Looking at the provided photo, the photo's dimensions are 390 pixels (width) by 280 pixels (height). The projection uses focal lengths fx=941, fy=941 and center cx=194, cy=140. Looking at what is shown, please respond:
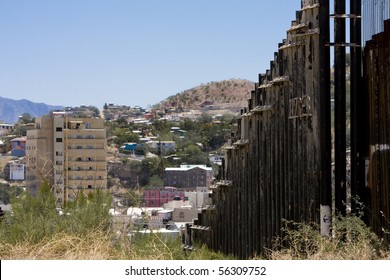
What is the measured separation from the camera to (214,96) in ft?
571

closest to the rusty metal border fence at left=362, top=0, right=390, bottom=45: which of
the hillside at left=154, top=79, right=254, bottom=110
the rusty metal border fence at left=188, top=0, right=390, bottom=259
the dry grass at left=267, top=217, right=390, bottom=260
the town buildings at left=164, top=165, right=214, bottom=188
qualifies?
the rusty metal border fence at left=188, top=0, right=390, bottom=259

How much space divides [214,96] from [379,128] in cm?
16382

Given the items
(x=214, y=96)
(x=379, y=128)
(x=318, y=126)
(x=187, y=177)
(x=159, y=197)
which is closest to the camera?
(x=379, y=128)

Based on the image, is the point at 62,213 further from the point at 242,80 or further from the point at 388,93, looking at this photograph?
the point at 242,80

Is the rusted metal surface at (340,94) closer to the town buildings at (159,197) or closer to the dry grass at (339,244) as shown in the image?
the dry grass at (339,244)

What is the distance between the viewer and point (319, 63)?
11.0 metres

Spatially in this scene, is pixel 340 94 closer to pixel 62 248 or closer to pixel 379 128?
pixel 379 128

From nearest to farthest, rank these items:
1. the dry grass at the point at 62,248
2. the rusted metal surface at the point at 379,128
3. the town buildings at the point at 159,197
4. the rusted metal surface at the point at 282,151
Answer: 1. the dry grass at the point at 62,248
2. the rusted metal surface at the point at 379,128
3. the rusted metal surface at the point at 282,151
4. the town buildings at the point at 159,197

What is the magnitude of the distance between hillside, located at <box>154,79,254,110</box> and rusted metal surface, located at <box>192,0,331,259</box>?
146429mm

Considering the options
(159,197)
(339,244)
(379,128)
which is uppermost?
(379,128)

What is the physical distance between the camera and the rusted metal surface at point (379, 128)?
1027 cm

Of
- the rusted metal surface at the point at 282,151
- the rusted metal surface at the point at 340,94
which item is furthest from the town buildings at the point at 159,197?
the rusted metal surface at the point at 340,94

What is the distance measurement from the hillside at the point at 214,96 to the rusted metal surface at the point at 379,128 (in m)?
149

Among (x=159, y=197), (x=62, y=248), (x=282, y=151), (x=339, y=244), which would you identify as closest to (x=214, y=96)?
(x=159, y=197)
